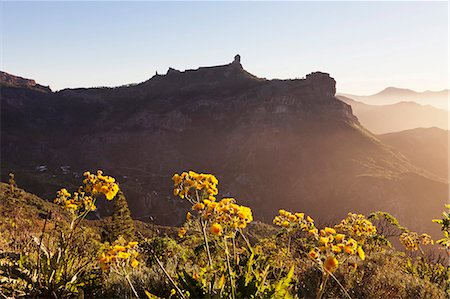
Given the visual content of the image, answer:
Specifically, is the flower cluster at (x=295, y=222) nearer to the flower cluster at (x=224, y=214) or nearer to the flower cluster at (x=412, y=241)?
the flower cluster at (x=224, y=214)

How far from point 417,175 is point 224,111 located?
79263mm

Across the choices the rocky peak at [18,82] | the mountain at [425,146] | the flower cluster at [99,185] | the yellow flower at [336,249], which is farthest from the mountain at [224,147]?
the yellow flower at [336,249]

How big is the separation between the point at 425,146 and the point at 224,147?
308ft

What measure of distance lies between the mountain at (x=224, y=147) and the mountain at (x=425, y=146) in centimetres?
2981

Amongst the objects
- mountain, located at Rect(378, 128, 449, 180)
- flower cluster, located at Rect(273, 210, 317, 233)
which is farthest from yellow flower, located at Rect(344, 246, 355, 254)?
mountain, located at Rect(378, 128, 449, 180)

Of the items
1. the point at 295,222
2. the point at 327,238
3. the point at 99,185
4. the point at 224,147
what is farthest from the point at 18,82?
the point at 327,238

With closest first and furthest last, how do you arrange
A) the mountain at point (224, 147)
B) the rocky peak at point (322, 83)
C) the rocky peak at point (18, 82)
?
the mountain at point (224, 147) < the rocky peak at point (322, 83) < the rocky peak at point (18, 82)

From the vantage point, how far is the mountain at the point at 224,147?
3900 inches

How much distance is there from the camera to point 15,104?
522ft

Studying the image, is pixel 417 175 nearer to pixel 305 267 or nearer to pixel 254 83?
pixel 254 83

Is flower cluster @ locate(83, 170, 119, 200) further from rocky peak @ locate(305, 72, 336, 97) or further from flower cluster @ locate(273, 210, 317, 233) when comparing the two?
rocky peak @ locate(305, 72, 336, 97)

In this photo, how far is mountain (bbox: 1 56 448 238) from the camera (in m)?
99.1

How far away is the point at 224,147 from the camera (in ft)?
454

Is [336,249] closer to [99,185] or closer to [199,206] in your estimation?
[199,206]
